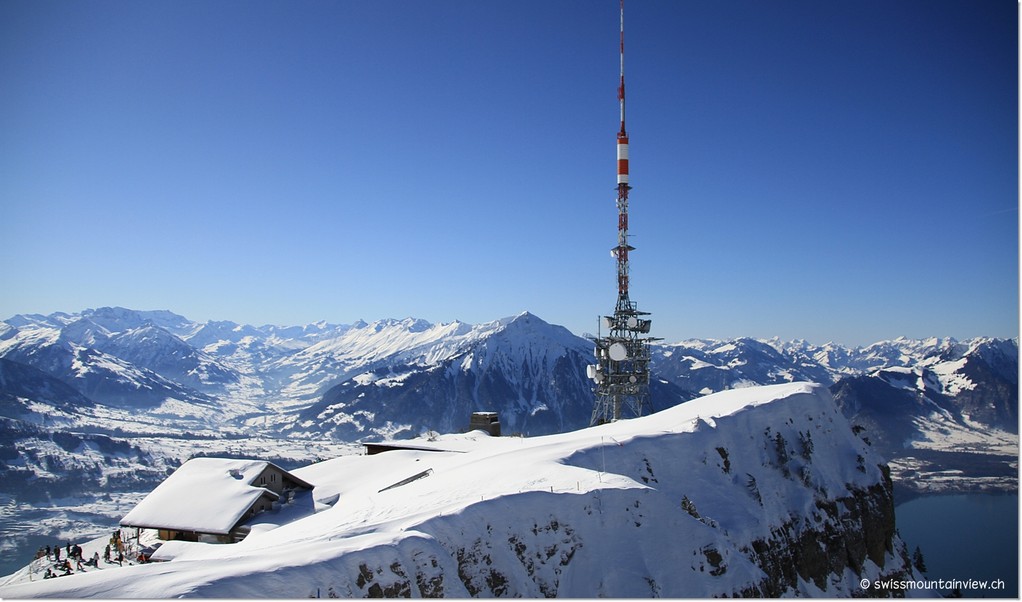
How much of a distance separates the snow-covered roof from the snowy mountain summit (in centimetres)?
328

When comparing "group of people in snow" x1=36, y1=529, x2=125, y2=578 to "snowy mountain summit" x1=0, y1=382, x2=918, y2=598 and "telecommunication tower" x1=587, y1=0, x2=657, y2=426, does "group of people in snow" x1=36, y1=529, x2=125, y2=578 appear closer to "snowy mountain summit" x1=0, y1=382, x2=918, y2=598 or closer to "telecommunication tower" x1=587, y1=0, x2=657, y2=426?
"snowy mountain summit" x1=0, y1=382, x2=918, y2=598

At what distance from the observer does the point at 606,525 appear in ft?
104

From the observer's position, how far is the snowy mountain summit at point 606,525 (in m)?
22.7

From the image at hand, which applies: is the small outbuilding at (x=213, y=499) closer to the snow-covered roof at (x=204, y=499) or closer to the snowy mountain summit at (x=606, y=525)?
the snow-covered roof at (x=204, y=499)

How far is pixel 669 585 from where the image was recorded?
30.0 m

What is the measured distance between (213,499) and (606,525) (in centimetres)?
3717

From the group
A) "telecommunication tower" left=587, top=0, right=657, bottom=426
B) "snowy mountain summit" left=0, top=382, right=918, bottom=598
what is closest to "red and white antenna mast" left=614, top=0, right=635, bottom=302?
"telecommunication tower" left=587, top=0, right=657, bottom=426

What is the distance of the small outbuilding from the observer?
49906 mm

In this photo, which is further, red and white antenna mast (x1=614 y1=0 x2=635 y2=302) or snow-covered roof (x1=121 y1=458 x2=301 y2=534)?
red and white antenna mast (x1=614 y1=0 x2=635 y2=302)

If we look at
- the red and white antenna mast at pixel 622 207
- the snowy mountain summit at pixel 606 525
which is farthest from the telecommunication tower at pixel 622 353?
the snowy mountain summit at pixel 606 525

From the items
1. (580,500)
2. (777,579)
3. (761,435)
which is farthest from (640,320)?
(580,500)

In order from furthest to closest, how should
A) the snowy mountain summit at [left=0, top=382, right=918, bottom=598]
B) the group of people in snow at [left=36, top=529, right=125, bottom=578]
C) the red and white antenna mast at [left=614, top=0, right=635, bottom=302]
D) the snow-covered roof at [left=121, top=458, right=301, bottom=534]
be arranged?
the red and white antenna mast at [left=614, top=0, right=635, bottom=302], the snow-covered roof at [left=121, top=458, right=301, bottom=534], the group of people in snow at [left=36, top=529, right=125, bottom=578], the snowy mountain summit at [left=0, top=382, right=918, bottom=598]

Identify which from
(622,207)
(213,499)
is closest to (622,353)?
(622,207)

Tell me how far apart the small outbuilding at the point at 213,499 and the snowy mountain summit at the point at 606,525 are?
2.64 metres
